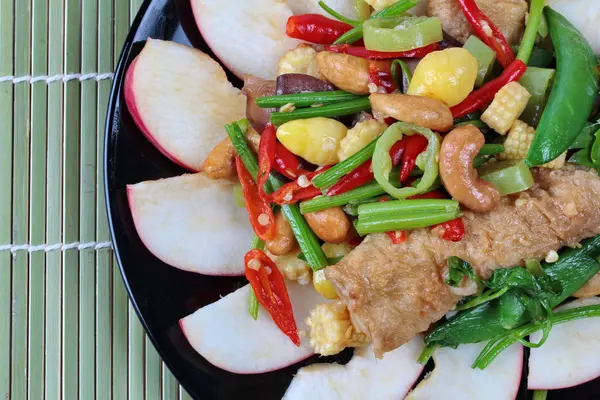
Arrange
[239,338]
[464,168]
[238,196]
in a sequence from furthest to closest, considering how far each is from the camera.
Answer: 1. [238,196]
2. [239,338]
3. [464,168]

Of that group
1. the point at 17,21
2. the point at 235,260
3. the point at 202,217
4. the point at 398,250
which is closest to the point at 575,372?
the point at 398,250

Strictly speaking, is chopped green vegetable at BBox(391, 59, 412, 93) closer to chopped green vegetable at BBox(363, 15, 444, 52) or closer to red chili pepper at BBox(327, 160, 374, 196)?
chopped green vegetable at BBox(363, 15, 444, 52)

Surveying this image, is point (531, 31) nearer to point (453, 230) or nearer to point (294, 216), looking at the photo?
point (453, 230)

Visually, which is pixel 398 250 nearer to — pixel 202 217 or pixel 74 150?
pixel 202 217

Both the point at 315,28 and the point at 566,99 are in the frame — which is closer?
the point at 566,99

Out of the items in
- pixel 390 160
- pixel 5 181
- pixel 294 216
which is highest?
pixel 390 160

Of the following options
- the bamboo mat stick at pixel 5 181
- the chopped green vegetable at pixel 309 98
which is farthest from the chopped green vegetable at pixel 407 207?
the bamboo mat stick at pixel 5 181

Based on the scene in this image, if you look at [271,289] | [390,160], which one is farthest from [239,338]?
[390,160]
